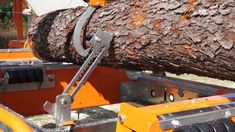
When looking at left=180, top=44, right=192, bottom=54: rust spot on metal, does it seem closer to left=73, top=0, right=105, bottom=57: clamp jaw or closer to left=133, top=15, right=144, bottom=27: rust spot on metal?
left=133, top=15, right=144, bottom=27: rust spot on metal

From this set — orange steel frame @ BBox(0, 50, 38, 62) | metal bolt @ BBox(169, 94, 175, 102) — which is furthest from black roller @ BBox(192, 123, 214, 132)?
orange steel frame @ BBox(0, 50, 38, 62)

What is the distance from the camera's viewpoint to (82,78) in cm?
263

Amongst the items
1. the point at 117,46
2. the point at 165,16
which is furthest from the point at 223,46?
the point at 117,46

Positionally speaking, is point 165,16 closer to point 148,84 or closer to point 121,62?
point 121,62

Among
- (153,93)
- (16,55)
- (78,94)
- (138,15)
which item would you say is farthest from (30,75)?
(16,55)

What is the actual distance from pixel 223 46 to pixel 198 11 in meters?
0.23

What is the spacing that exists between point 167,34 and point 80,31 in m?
0.78

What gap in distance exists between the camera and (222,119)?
6.89ft

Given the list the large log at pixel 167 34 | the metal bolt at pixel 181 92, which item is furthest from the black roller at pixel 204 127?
the metal bolt at pixel 181 92

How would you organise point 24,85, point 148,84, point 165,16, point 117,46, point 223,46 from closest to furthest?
point 223,46 → point 165,16 → point 117,46 → point 24,85 → point 148,84

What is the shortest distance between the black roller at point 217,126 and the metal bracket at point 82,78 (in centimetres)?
83

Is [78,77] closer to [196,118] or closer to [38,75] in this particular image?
[196,118]

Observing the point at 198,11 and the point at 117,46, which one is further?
the point at 117,46

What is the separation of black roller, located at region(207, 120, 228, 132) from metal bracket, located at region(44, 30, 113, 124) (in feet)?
2.74
